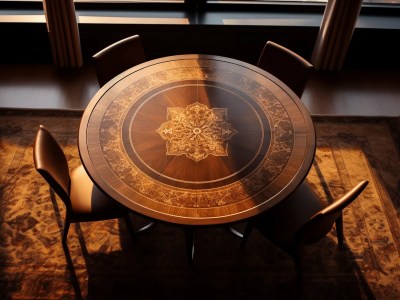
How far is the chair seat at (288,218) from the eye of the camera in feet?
7.27

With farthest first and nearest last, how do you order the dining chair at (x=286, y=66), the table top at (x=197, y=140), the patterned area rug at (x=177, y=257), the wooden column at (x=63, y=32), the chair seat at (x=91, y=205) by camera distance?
1. the wooden column at (x=63, y=32)
2. the dining chair at (x=286, y=66)
3. the patterned area rug at (x=177, y=257)
4. the chair seat at (x=91, y=205)
5. the table top at (x=197, y=140)

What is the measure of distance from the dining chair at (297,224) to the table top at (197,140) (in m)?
0.21

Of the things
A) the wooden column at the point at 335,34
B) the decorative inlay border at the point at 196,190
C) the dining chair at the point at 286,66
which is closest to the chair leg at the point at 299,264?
the decorative inlay border at the point at 196,190

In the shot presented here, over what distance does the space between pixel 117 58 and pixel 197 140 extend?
34.0 inches

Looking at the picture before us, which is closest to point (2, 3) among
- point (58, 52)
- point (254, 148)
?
point (58, 52)

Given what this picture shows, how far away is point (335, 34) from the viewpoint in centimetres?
348

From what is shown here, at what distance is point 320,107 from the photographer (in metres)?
3.45

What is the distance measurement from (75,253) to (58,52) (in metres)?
1.77

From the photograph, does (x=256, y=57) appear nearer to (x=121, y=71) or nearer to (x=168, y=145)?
(x=121, y=71)

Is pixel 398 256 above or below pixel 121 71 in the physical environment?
below

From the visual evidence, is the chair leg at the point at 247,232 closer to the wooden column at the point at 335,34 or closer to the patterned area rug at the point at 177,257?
the patterned area rug at the point at 177,257


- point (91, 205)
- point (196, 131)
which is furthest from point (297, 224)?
point (91, 205)

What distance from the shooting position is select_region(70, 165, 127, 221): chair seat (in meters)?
2.29

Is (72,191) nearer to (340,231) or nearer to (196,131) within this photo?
(196,131)
